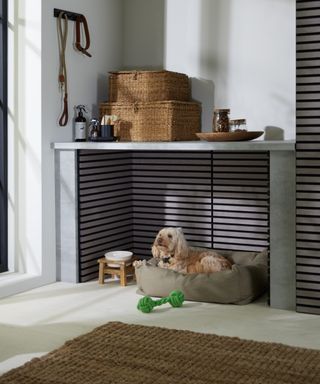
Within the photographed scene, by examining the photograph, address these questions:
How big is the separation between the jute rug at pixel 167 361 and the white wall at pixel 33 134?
139cm

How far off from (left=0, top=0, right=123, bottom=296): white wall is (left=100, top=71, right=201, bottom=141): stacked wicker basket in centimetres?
39

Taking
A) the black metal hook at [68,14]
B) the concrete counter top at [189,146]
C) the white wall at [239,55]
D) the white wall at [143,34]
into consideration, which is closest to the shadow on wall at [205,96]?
the white wall at [239,55]

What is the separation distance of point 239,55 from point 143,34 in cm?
86

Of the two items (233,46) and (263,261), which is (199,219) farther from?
(233,46)

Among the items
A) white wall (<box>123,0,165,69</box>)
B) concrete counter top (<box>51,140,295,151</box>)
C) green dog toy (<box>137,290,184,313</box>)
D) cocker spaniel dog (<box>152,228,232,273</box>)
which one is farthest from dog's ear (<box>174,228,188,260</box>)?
white wall (<box>123,0,165,69</box>)

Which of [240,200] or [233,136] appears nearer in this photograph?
[233,136]

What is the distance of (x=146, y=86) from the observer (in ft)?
17.3

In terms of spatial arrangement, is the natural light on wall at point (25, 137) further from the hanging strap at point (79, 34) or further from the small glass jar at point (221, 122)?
the small glass jar at point (221, 122)

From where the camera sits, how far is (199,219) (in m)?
5.54

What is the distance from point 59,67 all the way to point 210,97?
1.15 m

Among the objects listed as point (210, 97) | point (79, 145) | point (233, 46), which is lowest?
point (79, 145)

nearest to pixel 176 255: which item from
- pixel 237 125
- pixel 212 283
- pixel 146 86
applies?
pixel 212 283

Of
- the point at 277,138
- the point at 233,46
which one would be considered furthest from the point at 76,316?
the point at 233,46

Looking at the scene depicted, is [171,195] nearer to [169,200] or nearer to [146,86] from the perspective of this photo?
[169,200]
